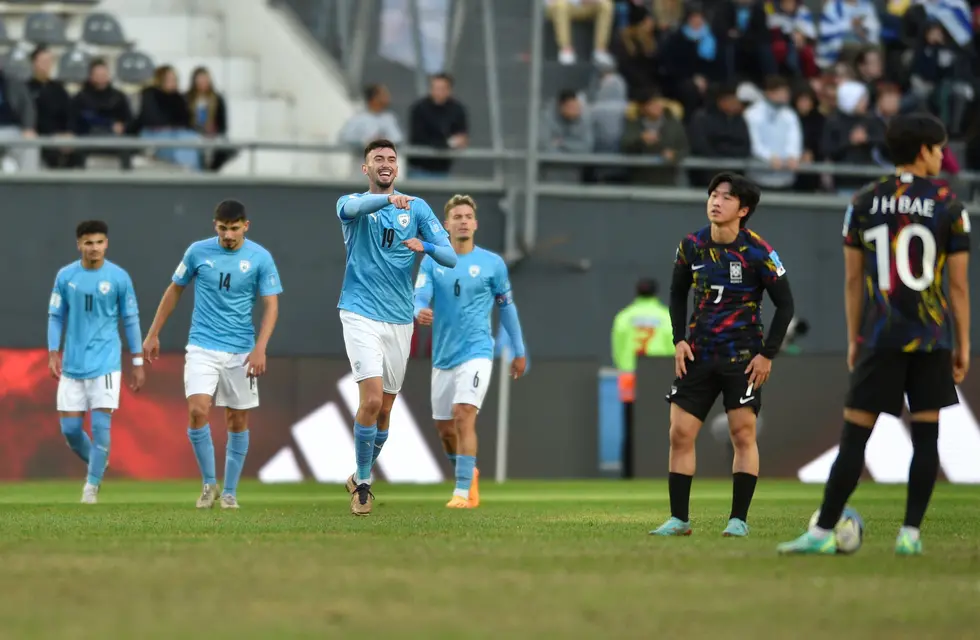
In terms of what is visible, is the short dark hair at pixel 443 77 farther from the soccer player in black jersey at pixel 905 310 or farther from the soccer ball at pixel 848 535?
the soccer ball at pixel 848 535

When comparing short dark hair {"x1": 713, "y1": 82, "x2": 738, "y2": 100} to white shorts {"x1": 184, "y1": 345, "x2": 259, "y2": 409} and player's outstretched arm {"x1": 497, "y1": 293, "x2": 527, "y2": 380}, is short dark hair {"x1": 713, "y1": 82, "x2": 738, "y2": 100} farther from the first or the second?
white shorts {"x1": 184, "y1": 345, "x2": 259, "y2": 409}

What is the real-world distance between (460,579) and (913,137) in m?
3.21

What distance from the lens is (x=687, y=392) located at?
10609mm

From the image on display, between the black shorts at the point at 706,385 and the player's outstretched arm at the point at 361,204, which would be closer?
the black shorts at the point at 706,385

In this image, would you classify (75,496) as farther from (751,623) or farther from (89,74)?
(751,623)

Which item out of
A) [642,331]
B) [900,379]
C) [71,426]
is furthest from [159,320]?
[642,331]

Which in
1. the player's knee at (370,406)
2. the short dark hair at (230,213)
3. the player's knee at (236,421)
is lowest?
the player's knee at (236,421)

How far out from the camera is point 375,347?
41.5 ft

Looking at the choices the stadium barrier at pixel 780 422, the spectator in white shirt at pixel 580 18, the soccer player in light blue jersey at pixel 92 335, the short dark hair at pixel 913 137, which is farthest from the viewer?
the spectator in white shirt at pixel 580 18

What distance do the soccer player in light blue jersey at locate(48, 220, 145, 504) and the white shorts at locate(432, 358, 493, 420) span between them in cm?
258

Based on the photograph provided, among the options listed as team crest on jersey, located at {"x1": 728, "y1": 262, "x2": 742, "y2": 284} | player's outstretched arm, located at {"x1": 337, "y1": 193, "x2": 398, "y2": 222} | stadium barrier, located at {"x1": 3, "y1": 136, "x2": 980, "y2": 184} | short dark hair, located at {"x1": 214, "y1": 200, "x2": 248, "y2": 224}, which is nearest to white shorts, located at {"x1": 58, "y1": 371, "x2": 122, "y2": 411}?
short dark hair, located at {"x1": 214, "y1": 200, "x2": 248, "y2": 224}

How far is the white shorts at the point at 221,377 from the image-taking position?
1414cm

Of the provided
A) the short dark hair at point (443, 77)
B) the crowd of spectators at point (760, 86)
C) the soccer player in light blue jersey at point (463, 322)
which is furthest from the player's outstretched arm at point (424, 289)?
the crowd of spectators at point (760, 86)

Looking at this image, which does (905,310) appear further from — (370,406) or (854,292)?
(370,406)
